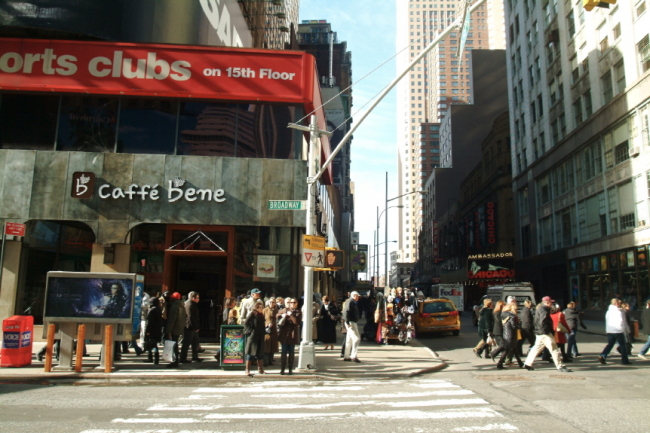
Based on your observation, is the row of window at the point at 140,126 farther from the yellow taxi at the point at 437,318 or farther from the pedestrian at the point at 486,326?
the yellow taxi at the point at 437,318

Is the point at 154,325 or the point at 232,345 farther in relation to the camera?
the point at 154,325

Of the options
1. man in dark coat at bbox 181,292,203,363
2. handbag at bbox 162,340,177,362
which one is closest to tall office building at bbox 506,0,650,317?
man in dark coat at bbox 181,292,203,363

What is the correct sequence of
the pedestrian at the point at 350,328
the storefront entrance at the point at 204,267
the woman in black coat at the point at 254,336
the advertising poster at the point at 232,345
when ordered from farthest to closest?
the storefront entrance at the point at 204,267
the pedestrian at the point at 350,328
the advertising poster at the point at 232,345
the woman in black coat at the point at 254,336

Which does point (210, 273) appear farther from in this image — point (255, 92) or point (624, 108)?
point (624, 108)

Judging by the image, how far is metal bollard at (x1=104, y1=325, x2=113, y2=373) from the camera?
1227 cm

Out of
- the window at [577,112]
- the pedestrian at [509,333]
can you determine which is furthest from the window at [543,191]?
the pedestrian at [509,333]

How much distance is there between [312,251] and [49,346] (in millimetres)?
6427

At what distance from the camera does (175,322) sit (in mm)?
13414

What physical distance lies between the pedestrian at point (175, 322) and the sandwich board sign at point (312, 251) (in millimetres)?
3321

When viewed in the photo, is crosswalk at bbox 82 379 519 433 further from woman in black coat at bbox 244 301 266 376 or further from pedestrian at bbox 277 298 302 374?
pedestrian at bbox 277 298 302 374

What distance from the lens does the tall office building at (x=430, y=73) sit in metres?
170

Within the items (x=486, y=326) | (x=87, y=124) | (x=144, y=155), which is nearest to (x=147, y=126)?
(x=144, y=155)

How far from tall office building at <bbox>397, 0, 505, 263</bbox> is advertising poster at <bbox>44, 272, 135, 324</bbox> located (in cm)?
14732

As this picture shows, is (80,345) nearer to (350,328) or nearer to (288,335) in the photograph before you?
Result: (288,335)
